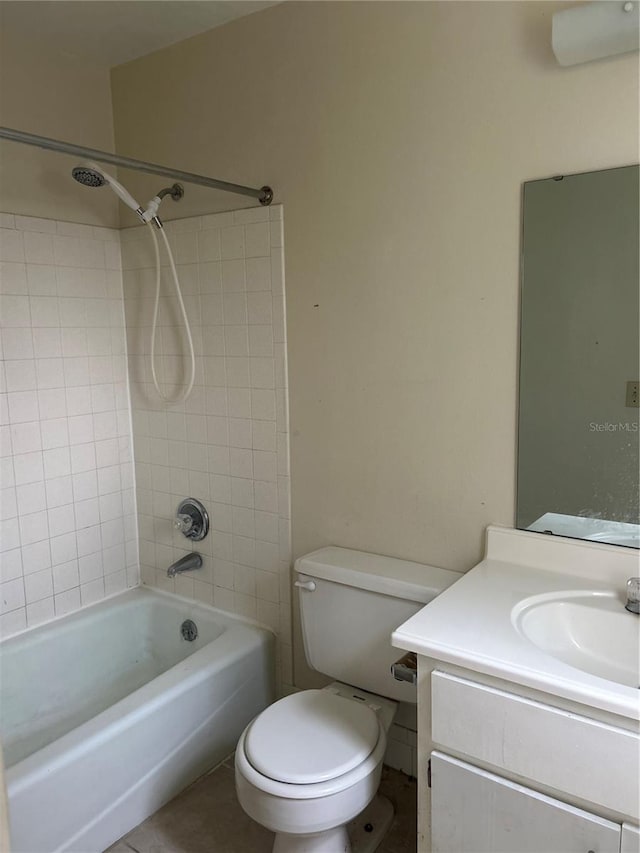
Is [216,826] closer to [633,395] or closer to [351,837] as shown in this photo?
[351,837]

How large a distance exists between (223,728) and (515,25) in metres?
2.25

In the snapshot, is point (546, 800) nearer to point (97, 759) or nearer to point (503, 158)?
point (97, 759)

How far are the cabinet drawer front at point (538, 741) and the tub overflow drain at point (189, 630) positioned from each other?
4.24 ft

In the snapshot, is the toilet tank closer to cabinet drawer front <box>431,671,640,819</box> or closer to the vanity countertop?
the vanity countertop

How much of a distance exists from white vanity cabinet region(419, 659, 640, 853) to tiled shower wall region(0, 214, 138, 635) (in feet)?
5.16

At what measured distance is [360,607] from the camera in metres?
1.90

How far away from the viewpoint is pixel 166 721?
1.94m

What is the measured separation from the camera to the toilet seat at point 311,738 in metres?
1.55

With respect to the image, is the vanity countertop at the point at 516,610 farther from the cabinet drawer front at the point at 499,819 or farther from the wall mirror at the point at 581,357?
the cabinet drawer front at the point at 499,819

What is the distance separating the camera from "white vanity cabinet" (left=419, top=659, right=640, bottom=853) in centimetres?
117

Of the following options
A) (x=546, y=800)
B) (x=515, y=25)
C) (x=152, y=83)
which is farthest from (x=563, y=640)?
(x=152, y=83)

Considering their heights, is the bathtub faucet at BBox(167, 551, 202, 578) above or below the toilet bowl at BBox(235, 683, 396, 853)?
above

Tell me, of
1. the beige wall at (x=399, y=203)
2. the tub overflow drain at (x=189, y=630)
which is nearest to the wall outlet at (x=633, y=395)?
the beige wall at (x=399, y=203)
